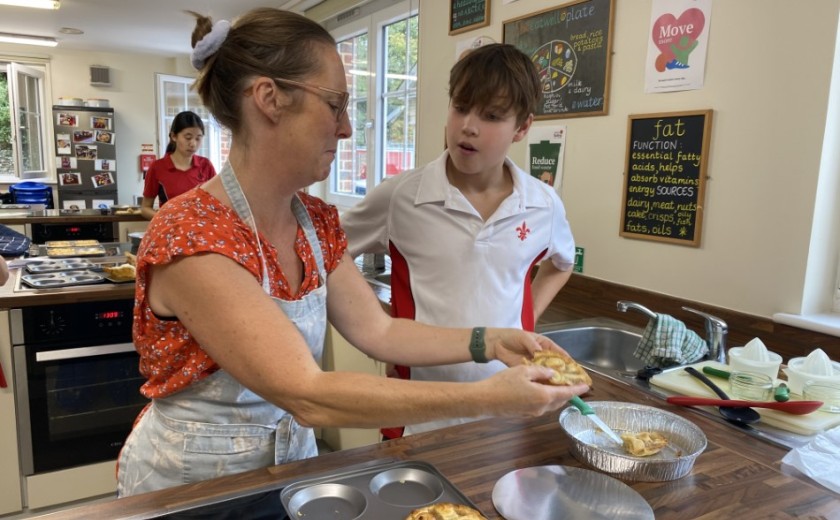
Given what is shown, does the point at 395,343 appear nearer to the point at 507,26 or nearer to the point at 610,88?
the point at 610,88

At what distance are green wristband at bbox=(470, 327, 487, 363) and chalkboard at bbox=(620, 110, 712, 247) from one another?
1012 mm

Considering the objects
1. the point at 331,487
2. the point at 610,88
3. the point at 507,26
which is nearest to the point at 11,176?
the point at 507,26

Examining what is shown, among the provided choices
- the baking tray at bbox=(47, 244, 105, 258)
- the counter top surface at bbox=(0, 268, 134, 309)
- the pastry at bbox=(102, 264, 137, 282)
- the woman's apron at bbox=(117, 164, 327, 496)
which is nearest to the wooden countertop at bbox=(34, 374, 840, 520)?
the woman's apron at bbox=(117, 164, 327, 496)

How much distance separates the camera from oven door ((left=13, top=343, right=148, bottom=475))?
233cm

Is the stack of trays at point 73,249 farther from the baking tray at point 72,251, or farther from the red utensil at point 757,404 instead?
the red utensil at point 757,404

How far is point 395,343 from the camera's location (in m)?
1.28

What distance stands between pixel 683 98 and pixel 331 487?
5.38 feet

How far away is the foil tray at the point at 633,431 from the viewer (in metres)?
0.99

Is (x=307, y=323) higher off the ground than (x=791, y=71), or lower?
lower

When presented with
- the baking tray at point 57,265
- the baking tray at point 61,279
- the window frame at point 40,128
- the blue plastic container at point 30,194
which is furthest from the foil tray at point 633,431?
the window frame at point 40,128

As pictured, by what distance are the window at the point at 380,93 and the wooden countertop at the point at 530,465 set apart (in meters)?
2.93

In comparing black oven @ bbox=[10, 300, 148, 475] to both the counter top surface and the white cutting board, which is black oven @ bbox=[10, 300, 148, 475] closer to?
the counter top surface

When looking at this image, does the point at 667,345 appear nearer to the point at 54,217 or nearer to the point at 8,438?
the point at 8,438

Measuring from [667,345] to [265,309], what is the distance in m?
1.13
